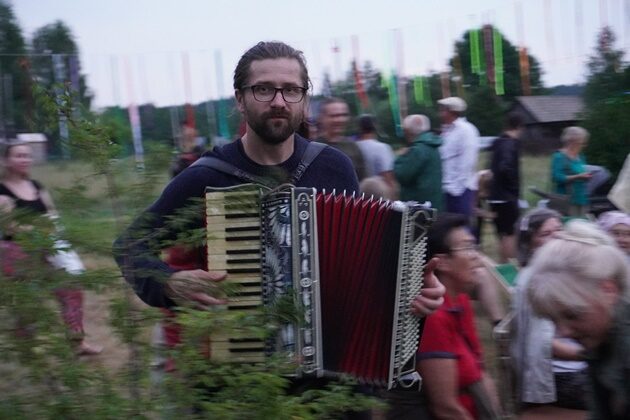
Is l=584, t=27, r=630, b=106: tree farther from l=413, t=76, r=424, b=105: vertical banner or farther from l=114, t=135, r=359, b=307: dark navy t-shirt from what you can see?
l=114, t=135, r=359, b=307: dark navy t-shirt

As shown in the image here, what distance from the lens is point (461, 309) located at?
327cm

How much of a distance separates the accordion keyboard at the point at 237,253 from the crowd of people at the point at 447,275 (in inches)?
2.7

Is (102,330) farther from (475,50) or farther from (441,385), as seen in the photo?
(475,50)

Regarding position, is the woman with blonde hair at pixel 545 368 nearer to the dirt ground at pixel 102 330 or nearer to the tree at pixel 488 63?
the dirt ground at pixel 102 330

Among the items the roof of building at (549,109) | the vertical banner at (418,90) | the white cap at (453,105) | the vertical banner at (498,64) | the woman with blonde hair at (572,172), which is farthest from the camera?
the roof of building at (549,109)

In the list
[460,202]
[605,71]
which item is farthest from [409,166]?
[605,71]

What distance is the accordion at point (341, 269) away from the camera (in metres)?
2.32

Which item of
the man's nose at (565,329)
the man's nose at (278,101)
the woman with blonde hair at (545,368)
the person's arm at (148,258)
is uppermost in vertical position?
the man's nose at (278,101)

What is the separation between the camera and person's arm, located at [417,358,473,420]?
10.0 feet

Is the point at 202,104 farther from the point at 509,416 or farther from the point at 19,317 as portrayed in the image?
the point at 19,317

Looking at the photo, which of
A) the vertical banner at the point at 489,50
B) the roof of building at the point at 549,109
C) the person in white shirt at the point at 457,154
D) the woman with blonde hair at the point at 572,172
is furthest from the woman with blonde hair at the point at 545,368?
the roof of building at the point at 549,109

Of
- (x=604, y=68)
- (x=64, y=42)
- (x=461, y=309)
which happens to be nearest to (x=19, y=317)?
(x=64, y=42)

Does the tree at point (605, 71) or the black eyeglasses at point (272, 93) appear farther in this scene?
the tree at point (605, 71)

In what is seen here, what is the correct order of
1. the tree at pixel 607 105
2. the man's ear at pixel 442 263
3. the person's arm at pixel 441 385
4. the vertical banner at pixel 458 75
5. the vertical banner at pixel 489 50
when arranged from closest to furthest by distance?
the person's arm at pixel 441 385
the man's ear at pixel 442 263
the tree at pixel 607 105
the vertical banner at pixel 489 50
the vertical banner at pixel 458 75
